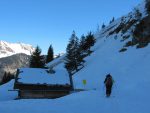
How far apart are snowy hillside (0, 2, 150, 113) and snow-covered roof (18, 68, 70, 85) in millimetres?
2484

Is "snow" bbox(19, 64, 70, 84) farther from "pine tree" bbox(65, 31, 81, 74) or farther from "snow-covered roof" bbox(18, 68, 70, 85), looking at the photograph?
"pine tree" bbox(65, 31, 81, 74)

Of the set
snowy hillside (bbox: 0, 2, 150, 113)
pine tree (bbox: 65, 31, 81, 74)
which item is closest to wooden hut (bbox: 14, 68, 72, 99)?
snowy hillside (bbox: 0, 2, 150, 113)

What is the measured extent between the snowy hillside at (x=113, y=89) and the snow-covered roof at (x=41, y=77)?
97.8 inches

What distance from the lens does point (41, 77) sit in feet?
143

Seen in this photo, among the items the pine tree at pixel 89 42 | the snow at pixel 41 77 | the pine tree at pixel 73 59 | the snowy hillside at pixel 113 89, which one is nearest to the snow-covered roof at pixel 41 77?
the snow at pixel 41 77

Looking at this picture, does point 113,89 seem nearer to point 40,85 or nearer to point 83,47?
point 40,85

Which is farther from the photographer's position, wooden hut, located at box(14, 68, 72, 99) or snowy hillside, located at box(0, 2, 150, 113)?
wooden hut, located at box(14, 68, 72, 99)

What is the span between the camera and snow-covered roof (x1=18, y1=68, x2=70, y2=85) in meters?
42.3

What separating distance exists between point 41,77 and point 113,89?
10.6 metres

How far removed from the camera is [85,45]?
87.3m

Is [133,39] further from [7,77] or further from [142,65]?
[7,77]

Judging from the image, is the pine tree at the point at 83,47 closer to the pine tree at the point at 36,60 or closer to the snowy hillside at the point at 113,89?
the snowy hillside at the point at 113,89

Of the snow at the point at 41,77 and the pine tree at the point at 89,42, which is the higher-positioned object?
the pine tree at the point at 89,42

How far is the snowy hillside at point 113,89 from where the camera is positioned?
66.3ft
